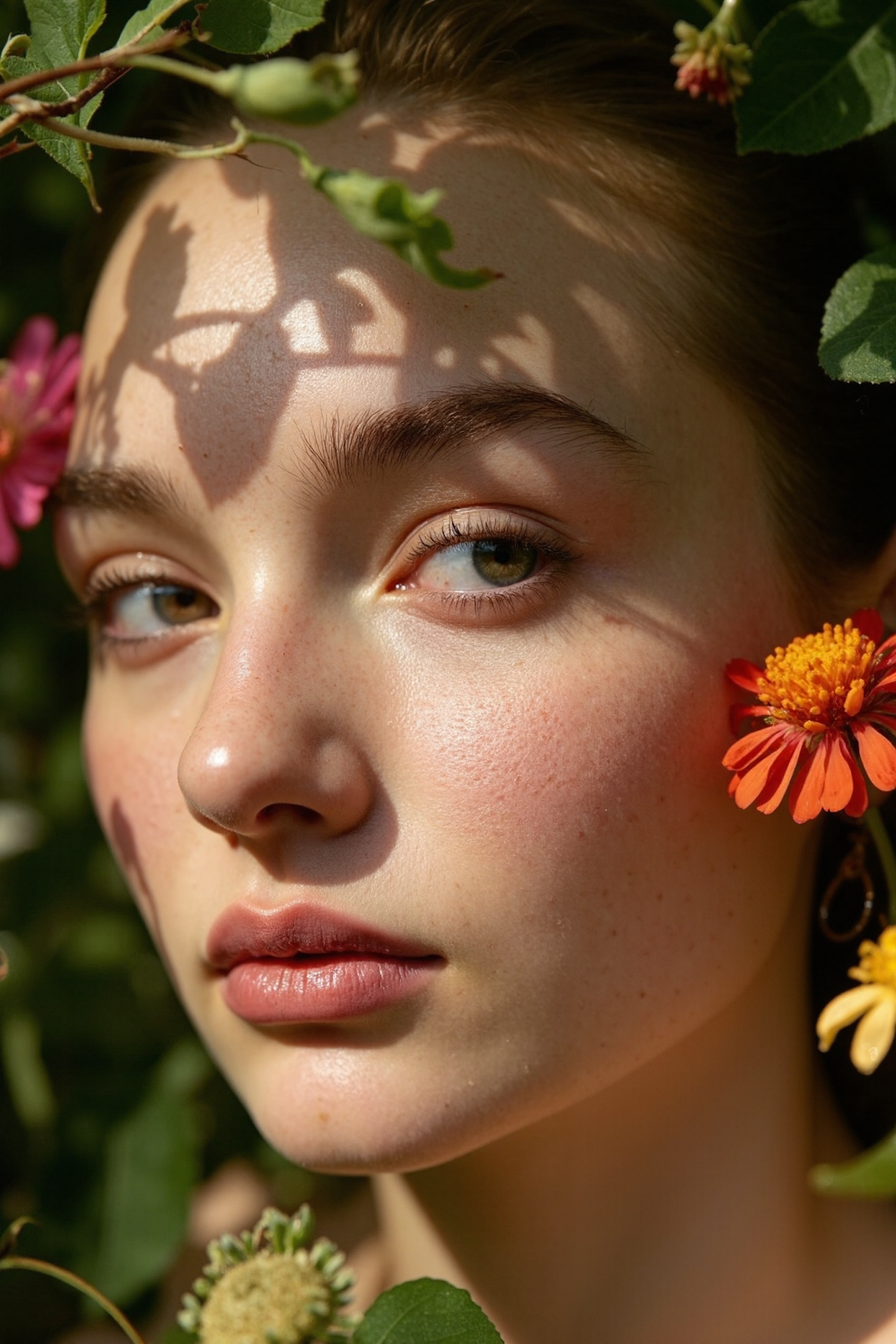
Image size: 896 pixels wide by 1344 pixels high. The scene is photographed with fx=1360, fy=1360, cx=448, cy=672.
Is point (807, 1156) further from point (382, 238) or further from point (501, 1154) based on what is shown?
point (382, 238)

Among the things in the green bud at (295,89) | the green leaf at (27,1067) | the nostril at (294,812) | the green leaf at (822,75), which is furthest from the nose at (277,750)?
the green leaf at (27,1067)

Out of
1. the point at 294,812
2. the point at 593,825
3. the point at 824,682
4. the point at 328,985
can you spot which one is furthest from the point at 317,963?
the point at 824,682

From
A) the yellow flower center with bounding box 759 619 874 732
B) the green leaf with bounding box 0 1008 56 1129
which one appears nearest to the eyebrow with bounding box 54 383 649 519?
the yellow flower center with bounding box 759 619 874 732

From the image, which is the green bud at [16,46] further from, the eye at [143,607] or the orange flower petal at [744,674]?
the orange flower petal at [744,674]

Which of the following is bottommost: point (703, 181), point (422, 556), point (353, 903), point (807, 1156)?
point (807, 1156)

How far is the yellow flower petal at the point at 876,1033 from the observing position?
3.22ft

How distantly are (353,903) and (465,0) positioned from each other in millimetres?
831

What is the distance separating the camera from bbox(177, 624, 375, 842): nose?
1.09m

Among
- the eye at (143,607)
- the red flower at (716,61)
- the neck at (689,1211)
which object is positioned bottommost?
the neck at (689,1211)

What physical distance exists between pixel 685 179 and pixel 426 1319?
101 centimetres

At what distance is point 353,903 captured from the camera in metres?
1.10

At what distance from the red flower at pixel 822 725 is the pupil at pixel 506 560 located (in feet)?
0.73

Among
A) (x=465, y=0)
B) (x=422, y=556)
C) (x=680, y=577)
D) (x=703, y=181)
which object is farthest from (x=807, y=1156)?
(x=465, y=0)

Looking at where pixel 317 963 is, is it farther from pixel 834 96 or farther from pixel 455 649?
pixel 834 96
